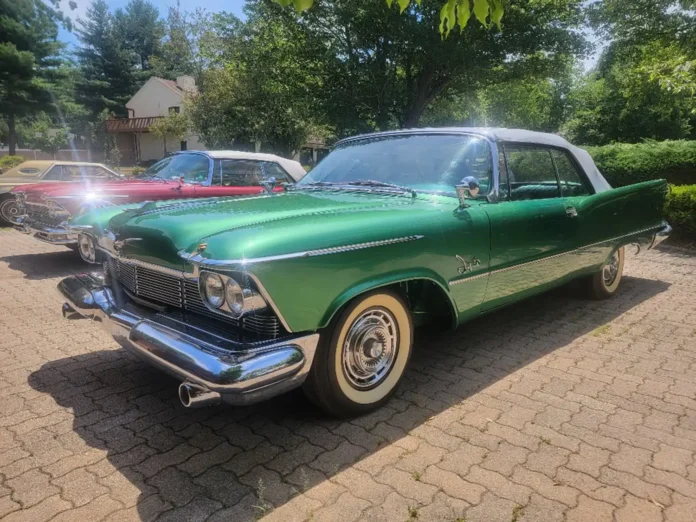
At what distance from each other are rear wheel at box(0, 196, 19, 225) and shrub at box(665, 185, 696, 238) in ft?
41.0

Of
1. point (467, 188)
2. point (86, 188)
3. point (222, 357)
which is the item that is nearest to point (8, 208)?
point (86, 188)

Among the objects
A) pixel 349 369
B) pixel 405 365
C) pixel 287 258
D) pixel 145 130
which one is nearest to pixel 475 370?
pixel 405 365

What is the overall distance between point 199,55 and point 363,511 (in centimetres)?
2290

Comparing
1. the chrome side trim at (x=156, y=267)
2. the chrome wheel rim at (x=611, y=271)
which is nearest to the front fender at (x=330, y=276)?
the chrome side trim at (x=156, y=267)

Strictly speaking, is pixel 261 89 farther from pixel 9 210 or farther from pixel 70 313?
pixel 70 313

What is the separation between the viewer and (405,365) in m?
3.04

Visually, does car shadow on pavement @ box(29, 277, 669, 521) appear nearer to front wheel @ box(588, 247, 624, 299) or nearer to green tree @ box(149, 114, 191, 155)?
front wheel @ box(588, 247, 624, 299)

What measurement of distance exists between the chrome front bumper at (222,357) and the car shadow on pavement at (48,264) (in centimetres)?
449

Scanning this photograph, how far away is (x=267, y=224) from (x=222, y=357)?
729mm

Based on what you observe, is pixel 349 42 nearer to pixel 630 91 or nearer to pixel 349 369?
pixel 630 91

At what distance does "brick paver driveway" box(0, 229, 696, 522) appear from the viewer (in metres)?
2.14

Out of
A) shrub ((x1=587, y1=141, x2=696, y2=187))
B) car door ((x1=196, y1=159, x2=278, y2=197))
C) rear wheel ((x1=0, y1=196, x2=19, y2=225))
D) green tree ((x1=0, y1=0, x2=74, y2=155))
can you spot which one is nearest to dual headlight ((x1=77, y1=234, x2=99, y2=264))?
car door ((x1=196, y1=159, x2=278, y2=197))

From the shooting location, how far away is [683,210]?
873cm

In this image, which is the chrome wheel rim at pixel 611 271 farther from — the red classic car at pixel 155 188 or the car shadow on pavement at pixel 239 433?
the red classic car at pixel 155 188
